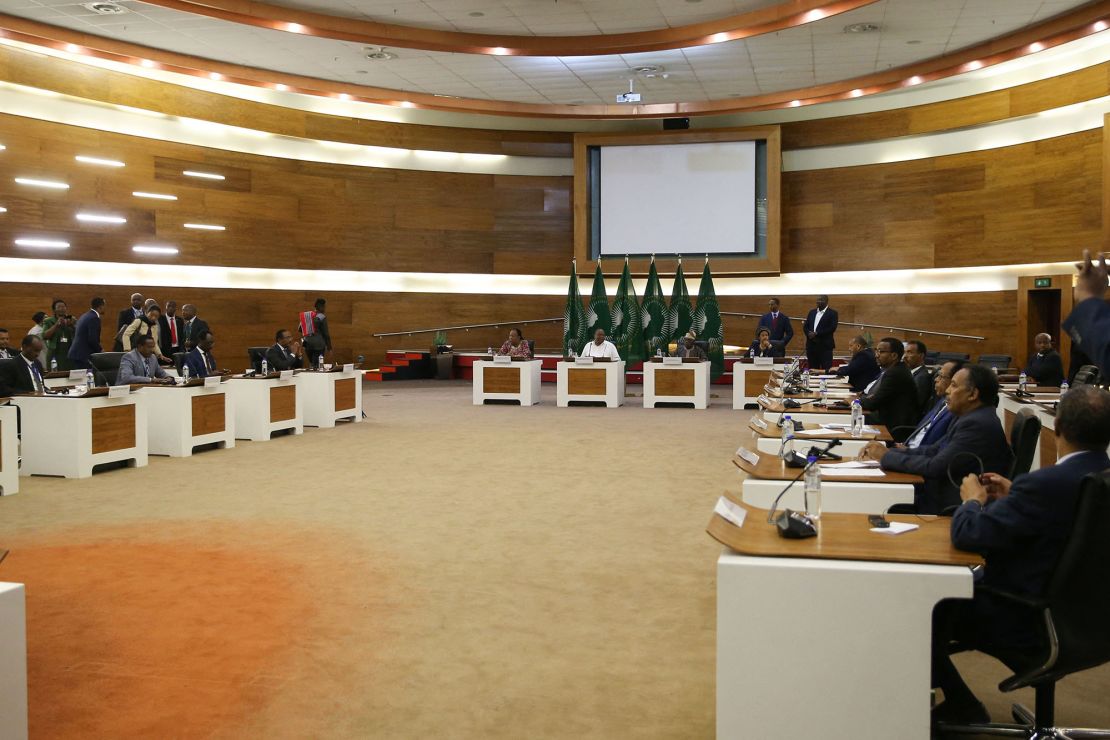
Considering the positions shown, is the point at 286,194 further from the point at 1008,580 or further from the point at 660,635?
the point at 1008,580

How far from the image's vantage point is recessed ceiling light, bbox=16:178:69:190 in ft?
43.0

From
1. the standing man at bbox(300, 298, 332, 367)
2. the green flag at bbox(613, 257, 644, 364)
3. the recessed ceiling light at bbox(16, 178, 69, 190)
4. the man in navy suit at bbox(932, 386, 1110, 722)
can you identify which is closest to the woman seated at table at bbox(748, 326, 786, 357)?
the green flag at bbox(613, 257, 644, 364)

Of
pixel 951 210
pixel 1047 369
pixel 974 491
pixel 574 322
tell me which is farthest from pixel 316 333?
pixel 974 491

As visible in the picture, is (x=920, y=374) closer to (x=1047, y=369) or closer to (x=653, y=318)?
(x=1047, y=369)

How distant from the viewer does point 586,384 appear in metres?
14.0

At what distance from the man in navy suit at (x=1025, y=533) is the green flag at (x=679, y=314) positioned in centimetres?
1404

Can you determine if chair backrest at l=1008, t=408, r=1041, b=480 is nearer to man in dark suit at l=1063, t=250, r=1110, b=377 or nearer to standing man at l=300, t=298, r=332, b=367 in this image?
man in dark suit at l=1063, t=250, r=1110, b=377

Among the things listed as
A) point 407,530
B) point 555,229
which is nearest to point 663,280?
point 555,229

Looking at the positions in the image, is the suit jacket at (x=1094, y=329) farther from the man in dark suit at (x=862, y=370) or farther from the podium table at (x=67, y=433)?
the podium table at (x=67, y=433)

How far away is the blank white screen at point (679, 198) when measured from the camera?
18.0m

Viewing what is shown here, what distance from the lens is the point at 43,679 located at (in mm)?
3369

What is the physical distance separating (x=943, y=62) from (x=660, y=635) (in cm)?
1357

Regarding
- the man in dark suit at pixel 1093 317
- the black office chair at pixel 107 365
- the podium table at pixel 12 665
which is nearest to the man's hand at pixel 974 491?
the man in dark suit at pixel 1093 317

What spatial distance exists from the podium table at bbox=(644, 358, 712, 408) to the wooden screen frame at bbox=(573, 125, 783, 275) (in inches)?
186
